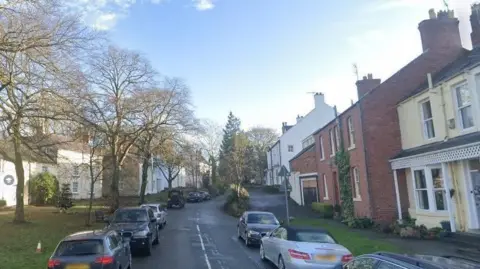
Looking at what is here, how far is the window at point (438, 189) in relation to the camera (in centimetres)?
1723

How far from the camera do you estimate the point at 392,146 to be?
70.1 ft

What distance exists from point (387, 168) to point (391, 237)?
5.03 metres

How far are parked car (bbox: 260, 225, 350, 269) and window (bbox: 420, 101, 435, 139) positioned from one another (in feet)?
34.3

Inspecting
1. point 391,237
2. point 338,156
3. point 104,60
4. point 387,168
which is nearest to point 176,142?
point 104,60

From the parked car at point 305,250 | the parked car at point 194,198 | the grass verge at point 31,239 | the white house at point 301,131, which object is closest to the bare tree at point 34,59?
the grass verge at point 31,239

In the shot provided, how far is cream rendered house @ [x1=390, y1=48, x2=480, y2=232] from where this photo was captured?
49.6ft

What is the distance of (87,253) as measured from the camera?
9.04 meters

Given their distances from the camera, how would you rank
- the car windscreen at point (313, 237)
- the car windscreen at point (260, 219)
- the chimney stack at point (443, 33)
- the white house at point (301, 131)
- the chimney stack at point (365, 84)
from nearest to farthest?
the car windscreen at point (313, 237) < the car windscreen at point (260, 219) < the chimney stack at point (443, 33) < the chimney stack at point (365, 84) < the white house at point (301, 131)

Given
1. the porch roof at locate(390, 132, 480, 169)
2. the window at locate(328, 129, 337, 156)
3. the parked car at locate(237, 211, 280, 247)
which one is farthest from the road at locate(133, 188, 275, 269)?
the window at locate(328, 129, 337, 156)

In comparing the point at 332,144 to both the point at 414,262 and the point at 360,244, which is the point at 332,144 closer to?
the point at 360,244

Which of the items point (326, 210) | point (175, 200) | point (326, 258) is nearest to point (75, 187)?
point (175, 200)

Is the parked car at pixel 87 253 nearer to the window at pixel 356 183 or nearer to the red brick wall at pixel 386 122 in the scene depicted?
the red brick wall at pixel 386 122

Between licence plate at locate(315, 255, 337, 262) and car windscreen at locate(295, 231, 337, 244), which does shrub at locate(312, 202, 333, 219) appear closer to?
car windscreen at locate(295, 231, 337, 244)

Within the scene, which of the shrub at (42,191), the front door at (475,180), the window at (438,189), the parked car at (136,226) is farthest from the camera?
the shrub at (42,191)
